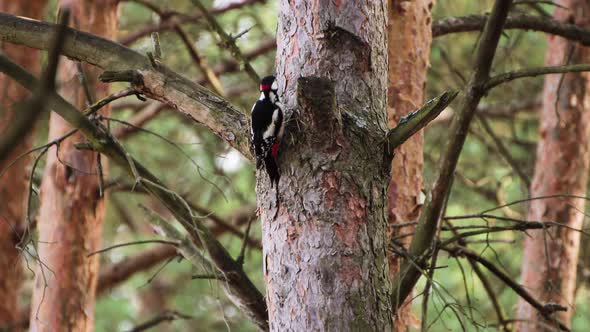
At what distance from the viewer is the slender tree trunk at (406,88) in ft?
12.2

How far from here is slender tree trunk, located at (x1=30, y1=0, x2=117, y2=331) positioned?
447 centimetres

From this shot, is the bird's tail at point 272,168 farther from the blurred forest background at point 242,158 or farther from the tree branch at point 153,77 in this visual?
the blurred forest background at point 242,158

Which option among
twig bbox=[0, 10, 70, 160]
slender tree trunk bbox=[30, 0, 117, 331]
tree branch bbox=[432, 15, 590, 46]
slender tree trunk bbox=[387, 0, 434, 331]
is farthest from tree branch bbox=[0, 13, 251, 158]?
tree branch bbox=[432, 15, 590, 46]

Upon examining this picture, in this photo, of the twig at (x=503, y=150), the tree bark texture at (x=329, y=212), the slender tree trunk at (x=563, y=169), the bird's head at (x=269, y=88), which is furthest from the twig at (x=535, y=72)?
the slender tree trunk at (x=563, y=169)

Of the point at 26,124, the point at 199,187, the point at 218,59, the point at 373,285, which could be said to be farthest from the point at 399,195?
the point at 199,187

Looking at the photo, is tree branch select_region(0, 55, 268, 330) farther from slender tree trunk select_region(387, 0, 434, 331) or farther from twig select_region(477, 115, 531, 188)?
twig select_region(477, 115, 531, 188)

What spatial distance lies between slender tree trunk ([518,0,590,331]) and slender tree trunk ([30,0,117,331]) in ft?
9.01

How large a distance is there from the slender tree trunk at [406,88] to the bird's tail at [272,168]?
4.37 ft

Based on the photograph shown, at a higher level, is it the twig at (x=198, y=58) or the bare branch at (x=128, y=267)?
the twig at (x=198, y=58)

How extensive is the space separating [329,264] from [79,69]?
1.55 m

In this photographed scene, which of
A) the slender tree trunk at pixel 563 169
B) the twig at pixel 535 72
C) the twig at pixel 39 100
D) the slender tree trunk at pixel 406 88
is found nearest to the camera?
the twig at pixel 39 100

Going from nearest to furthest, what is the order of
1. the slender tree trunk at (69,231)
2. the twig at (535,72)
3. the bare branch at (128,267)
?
the twig at (535,72), the slender tree trunk at (69,231), the bare branch at (128,267)

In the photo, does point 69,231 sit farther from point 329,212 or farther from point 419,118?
point 419,118

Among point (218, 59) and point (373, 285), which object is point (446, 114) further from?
point (373, 285)
